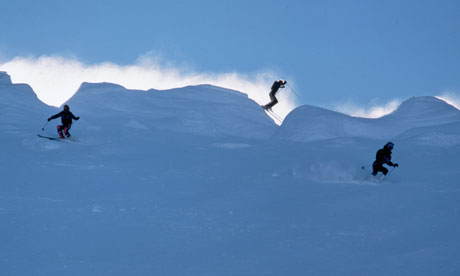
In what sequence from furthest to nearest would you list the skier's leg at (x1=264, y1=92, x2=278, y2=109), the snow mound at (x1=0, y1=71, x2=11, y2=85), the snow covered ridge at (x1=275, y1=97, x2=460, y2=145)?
the skier's leg at (x1=264, y1=92, x2=278, y2=109) < the snow mound at (x1=0, y1=71, x2=11, y2=85) < the snow covered ridge at (x1=275, y1=97, x2=460, y2=145)

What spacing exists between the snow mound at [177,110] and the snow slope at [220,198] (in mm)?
149

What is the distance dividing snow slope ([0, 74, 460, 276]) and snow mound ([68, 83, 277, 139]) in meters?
0.15

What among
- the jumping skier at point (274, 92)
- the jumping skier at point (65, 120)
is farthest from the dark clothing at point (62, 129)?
the jumping skier at point (274, 92)

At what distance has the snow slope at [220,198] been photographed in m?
7.99

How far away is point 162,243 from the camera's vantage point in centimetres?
Result: 868

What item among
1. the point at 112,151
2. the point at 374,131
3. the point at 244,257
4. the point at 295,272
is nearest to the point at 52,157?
the point at 112,151

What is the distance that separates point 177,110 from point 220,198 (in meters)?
12.5

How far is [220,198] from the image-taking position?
11906mm

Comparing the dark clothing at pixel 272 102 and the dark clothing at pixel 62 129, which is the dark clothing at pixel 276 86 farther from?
the dark clothing at pixel 62 129

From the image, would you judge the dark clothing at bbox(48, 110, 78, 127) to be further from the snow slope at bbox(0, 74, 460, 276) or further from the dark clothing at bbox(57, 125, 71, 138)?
the snow slope at bbox(0, 74, 460, 276)

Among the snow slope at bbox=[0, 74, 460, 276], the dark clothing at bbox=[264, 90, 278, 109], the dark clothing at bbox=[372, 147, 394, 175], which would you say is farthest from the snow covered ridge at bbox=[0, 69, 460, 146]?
the dark clothing at bbox=[372, 147, 394, 175]

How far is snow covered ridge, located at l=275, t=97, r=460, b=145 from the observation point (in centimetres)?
2002

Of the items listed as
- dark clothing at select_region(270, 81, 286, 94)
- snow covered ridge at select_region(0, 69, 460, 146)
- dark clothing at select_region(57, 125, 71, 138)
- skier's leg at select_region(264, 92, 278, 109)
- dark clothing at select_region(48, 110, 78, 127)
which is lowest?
dark clothing at select_region(57, 125, 71, 138)

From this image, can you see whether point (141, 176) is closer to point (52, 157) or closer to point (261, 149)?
point (52, 157)
